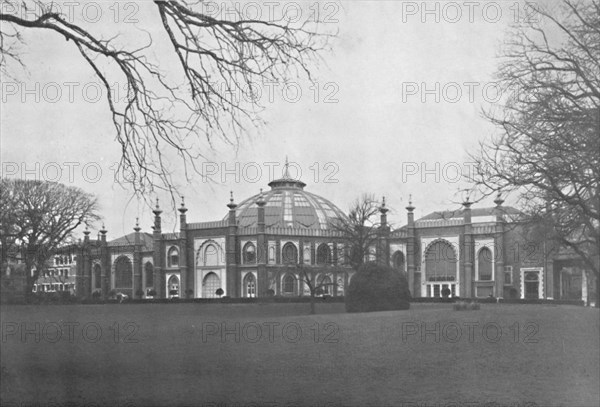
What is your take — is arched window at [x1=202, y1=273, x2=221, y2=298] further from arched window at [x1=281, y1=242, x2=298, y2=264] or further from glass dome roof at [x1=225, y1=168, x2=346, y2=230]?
arched window at [x1=281, y1=242, x2=298, y2=264]

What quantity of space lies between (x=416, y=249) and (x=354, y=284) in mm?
36460

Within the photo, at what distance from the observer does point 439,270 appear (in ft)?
212

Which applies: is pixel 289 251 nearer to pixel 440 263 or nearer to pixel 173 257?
pixel 173 257

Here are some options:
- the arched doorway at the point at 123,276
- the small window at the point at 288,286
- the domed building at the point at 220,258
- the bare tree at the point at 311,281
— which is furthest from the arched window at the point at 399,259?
the arched doorway at the point at 123,276

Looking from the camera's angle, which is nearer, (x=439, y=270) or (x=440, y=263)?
(x=440, y=263)

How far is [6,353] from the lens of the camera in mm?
10906

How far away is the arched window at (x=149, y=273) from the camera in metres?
73.4

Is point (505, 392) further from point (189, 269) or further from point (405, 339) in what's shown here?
point (189, 269)

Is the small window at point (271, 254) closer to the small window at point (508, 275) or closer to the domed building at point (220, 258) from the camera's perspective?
the domed building at point (220, 258)

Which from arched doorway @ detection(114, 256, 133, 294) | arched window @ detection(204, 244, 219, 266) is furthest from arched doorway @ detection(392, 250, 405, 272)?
arched doorway @ detection(114, 256, 133, 294)

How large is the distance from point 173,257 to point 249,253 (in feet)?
27.8

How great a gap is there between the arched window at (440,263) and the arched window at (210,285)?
20.0 m

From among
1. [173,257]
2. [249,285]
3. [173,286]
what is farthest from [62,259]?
[173,257]

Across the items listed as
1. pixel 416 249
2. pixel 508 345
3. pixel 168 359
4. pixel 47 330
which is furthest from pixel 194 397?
pixel 416 249
